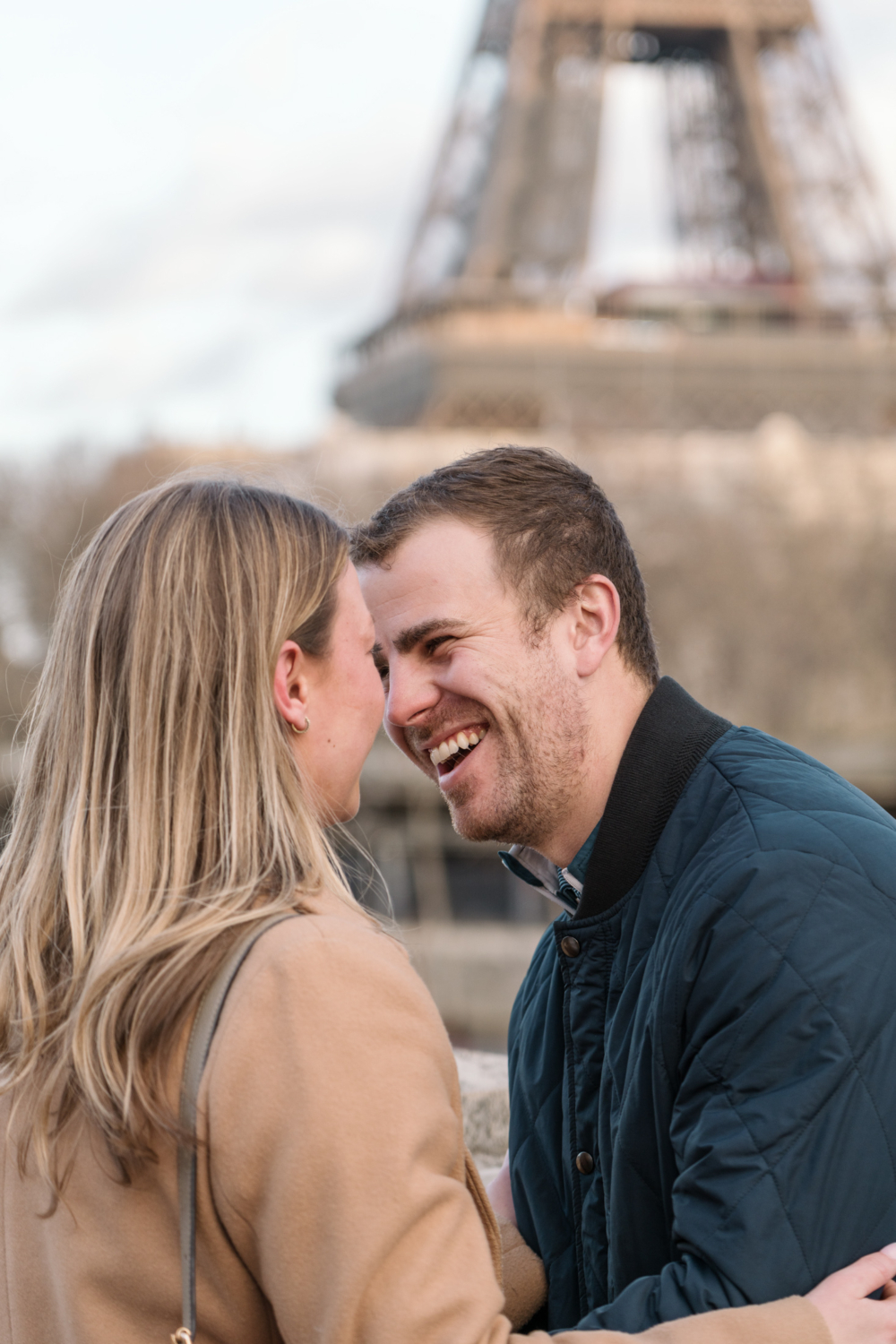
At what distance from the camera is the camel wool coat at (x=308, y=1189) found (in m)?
1.55

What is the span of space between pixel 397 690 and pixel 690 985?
34.2 inches

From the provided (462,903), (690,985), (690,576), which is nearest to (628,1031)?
(690,985)

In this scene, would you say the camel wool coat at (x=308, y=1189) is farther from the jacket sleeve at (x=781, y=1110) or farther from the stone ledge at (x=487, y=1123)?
the stone ledge at (x=487, y=1123)

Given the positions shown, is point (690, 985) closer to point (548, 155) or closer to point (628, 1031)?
point (628, 1031)

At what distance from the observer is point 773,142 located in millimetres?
38219

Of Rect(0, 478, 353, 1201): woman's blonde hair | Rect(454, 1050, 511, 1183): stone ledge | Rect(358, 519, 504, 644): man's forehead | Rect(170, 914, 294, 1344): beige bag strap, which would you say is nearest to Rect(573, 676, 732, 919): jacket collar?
Rect(358, 519, 504, 644): man's forehead

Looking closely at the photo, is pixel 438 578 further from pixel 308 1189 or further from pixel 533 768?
pixel 308 1189

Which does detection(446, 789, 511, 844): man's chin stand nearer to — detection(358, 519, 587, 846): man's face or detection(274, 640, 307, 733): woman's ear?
detection(358, 519, 587, 846): man's face

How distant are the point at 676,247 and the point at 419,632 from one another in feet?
135

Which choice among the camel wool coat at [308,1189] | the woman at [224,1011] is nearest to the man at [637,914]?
the woman at [224,1011]

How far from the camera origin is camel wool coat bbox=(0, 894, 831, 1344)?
61.1 inches

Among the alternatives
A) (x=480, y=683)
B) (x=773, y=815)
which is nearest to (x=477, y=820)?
(x=480, y=683)

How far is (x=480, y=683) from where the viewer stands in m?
2.57

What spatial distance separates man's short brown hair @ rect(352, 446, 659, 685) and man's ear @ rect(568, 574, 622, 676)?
0.02 meters
